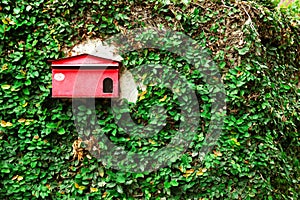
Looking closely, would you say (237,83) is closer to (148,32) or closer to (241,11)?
(241,11)

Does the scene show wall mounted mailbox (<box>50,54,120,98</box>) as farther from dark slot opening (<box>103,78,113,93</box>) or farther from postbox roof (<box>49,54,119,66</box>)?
dark slot opening (<box>103,78,113,93</box>)

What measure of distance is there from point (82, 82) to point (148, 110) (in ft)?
1.88

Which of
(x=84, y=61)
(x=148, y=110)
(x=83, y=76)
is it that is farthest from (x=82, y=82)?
(x=148, y=110)

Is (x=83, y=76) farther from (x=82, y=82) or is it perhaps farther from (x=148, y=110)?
(x=148, y=110)

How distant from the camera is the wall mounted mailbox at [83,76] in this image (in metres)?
2.98

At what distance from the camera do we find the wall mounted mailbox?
2.98 m

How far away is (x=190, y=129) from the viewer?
3102 millimetres

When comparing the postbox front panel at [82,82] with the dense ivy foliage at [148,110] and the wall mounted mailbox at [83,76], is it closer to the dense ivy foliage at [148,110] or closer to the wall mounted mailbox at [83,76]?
the wall mounted mailbox at [83,76]

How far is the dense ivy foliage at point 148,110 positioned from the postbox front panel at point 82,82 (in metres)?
0.19

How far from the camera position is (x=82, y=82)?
118 inches

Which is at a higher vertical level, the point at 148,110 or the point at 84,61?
the point at 84,61

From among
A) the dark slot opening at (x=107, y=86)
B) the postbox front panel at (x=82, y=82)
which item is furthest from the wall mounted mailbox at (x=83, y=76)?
the dark slot opening at (x=107, y=86)

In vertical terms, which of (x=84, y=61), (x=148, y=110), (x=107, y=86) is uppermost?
(x=84, y=61)

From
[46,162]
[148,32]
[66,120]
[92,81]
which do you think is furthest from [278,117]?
[46,162]
